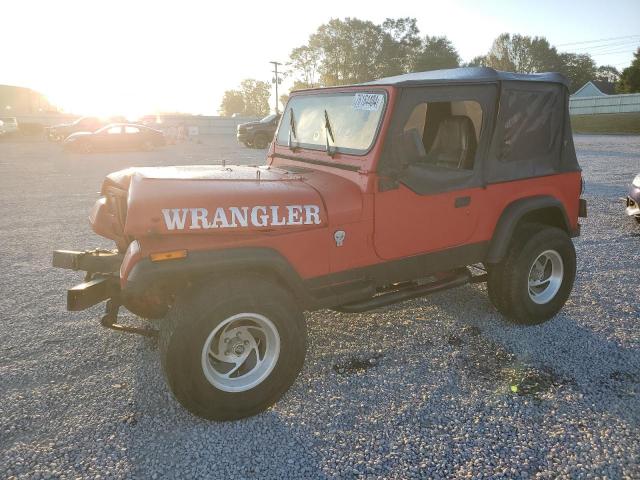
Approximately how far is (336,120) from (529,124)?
1.67 m

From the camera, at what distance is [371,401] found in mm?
2873

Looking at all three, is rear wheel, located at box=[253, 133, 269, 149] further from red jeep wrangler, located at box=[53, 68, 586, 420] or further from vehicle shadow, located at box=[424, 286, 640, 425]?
vehicle shadow, located at box=[424, 286, 640, 425]

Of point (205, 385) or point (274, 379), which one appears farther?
point (274, 379)

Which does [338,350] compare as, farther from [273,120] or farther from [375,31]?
[375,31]

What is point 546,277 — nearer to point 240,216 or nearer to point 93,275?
point 240,216

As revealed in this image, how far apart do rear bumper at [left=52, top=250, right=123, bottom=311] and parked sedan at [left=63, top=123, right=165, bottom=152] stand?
1918 centimetres

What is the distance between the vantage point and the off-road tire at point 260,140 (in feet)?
70.3

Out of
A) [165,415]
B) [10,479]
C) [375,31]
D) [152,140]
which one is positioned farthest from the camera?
[375,31]

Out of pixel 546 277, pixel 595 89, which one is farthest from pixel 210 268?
pixel 595 89

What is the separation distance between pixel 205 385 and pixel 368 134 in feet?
6.57

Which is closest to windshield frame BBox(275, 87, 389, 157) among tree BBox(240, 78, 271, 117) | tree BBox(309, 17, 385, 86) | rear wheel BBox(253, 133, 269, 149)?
rear wheel BBox(253, 133, 269, 149)

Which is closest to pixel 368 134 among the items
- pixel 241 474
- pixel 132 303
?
pixel 132 303

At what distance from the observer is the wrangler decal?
247 centimetres

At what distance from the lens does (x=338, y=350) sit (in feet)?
11.5
